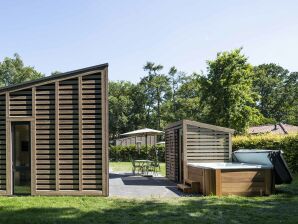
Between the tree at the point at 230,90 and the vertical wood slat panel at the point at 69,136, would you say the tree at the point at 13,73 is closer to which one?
the tree at the point at 230,90

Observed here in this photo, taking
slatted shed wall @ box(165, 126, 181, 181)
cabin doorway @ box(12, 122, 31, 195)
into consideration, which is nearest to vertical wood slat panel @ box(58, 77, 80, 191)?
cabin doorway @ box(12, 122, 31, 195)

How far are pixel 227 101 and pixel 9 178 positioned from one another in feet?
72.6

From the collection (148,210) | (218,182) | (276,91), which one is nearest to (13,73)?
(276,91)

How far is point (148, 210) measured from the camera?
28.3 feet

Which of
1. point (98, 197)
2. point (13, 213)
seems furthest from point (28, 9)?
point (13, 213)

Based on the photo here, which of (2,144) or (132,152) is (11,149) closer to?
(2,144)

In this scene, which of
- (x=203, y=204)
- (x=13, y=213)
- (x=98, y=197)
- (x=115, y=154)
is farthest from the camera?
(x=115, y=154)

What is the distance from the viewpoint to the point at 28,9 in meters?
15.2

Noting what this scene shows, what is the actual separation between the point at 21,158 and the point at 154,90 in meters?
45.6

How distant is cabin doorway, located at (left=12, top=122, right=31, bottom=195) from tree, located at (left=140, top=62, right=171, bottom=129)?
43861mm

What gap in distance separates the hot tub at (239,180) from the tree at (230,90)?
1869 cm

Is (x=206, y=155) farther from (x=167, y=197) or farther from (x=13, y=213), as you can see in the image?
(x=13, y=213)

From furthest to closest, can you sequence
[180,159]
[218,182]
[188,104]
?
[188,104]
[180,159]
[218,182]

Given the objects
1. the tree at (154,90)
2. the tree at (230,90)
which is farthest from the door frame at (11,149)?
the tree at (154,90)
